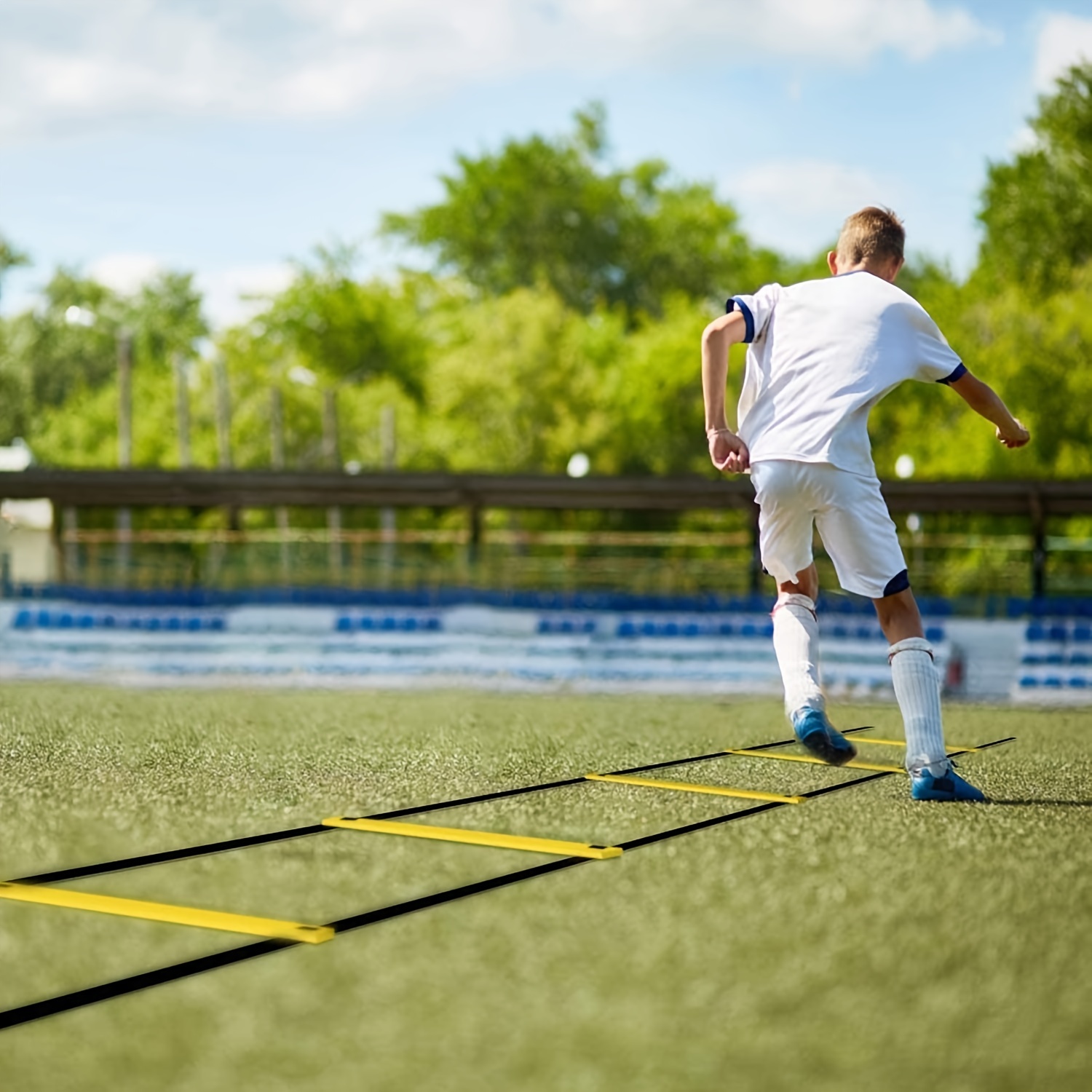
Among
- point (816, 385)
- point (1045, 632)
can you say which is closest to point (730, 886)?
point (816, 385)

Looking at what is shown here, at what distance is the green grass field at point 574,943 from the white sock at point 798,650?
0.33 meters

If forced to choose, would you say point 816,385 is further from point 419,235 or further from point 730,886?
point 419,235

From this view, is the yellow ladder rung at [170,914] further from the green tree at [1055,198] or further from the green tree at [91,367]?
the green tree at [91,367]

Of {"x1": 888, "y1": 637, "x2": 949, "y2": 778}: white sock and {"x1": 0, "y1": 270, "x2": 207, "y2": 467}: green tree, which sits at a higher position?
{"x1": 0, "y1": 270, "x2": 207, "y2": 467}: green tree

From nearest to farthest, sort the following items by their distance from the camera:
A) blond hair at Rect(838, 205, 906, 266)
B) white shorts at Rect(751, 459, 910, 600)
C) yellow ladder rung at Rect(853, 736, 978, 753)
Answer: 1. white shorts at Rect(751, 459, 910, 600)
2. blond hair at Rect(838, 205, 906, 266)
3. yellow ladder rung at Rect(853, 736, 978, 753)

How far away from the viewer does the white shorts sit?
571 cm

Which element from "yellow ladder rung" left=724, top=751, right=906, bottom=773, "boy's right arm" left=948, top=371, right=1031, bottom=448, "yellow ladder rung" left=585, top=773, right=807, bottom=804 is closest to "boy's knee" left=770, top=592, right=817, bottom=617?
"yellow ladder rung" left=724, top=751, right=906, bottom=773

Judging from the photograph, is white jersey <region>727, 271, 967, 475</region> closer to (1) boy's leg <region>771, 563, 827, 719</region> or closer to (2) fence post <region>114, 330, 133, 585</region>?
(1) boy's leg <region>771, 563, 827, 719</region>

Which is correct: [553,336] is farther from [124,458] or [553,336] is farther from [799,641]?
[799,641]

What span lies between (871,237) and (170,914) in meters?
3.97

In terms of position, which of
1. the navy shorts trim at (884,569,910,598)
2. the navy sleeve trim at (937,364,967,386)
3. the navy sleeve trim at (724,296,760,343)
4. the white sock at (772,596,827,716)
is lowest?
the white sock at (772,596,827,716)

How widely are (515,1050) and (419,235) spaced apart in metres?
73.9

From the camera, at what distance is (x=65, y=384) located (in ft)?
281

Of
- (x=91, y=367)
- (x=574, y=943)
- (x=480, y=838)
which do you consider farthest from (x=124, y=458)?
(x=91, y=367)
